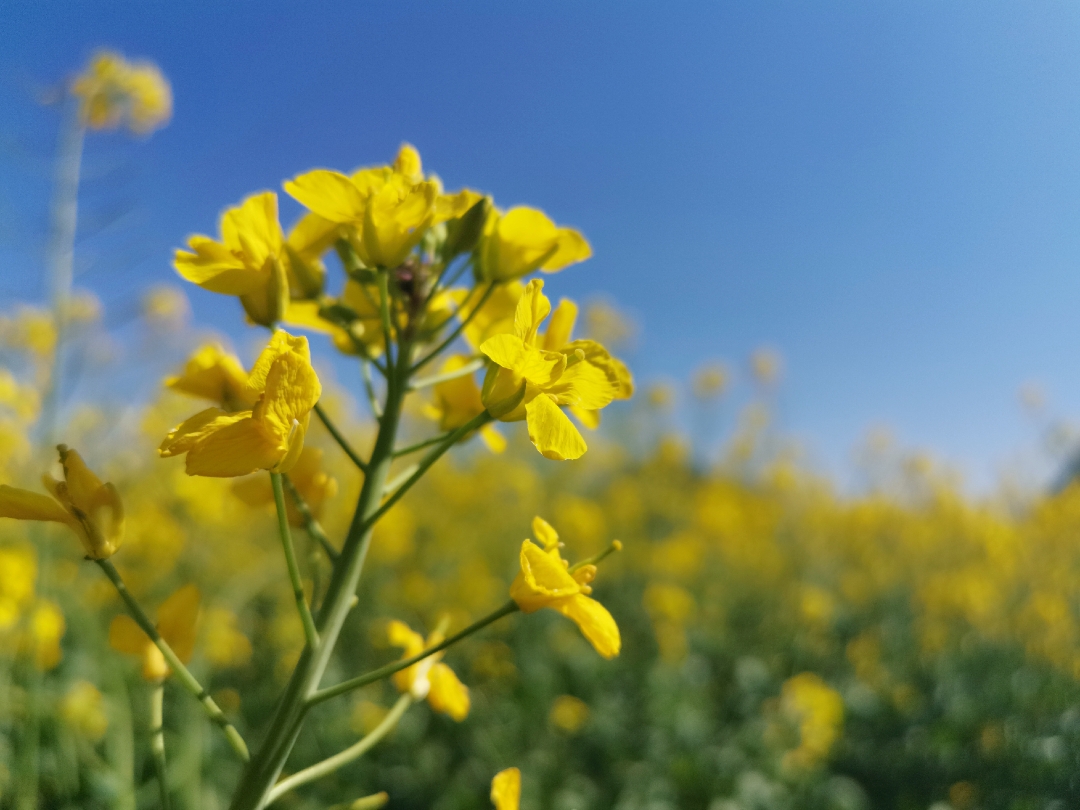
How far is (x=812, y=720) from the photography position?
3.62 m

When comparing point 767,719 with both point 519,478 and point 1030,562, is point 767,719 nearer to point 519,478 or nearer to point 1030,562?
point 519,478

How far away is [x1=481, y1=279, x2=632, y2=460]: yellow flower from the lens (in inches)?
28.3

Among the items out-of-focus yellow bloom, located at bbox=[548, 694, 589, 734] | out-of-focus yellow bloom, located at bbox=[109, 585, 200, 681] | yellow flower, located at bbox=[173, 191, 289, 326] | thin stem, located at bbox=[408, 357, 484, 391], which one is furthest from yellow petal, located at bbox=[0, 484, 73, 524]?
out-of-focus yellow bloom, located at bbox=[548, 694, 589, 734]

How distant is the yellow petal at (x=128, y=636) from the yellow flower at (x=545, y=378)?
571 millimetres

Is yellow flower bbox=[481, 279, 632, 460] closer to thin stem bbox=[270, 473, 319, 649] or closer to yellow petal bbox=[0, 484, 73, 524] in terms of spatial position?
thin stem bbox=[270, 473, 319, 649]

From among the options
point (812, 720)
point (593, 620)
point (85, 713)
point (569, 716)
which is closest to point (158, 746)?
point (593, 620)

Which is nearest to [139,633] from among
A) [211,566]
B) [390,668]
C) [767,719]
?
[390,668]

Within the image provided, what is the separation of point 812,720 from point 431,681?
11.2 feet

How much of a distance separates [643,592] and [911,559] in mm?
3295

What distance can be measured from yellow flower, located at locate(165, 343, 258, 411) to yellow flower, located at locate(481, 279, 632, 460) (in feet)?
1.10

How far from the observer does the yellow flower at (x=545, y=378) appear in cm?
72

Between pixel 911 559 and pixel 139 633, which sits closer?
pixel 139 633

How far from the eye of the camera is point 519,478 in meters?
5.93

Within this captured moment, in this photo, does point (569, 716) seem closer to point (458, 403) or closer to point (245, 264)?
point (458, 403)
